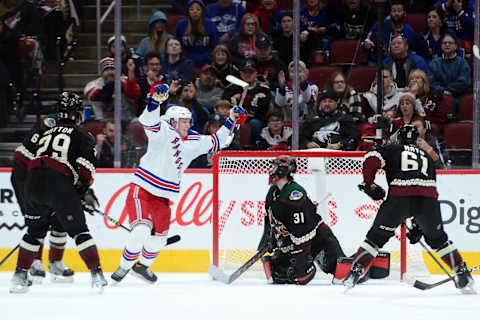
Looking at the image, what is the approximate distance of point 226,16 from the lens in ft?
24.3

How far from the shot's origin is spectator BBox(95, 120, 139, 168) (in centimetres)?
656

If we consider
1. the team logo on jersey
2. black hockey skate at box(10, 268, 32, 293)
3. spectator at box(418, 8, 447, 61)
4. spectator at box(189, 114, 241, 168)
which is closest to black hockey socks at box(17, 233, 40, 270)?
black hockey skate at box(10, 268, 32, 293)

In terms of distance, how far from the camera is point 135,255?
215 inches

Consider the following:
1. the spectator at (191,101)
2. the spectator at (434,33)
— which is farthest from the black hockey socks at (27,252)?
the spectator at (434,33)

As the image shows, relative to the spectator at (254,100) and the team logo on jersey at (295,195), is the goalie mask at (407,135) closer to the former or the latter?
the team logo on jersey at (295,195)

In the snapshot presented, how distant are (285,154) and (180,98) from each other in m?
1.16

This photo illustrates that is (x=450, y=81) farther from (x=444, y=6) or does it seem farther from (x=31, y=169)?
(x=31, y=169)

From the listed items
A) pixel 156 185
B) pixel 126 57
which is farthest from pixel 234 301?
pixel 126 57

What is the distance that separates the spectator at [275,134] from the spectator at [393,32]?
90 cm

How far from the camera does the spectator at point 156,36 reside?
7078 mm

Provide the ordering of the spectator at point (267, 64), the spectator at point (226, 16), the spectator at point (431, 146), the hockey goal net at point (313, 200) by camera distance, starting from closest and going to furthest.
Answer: the hockey goal net at point (313, 200)
the spectator at point (431, 146)
the spectator at point (267, 64)
the spectator at point (226, 16)

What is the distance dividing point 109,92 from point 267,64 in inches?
49.6

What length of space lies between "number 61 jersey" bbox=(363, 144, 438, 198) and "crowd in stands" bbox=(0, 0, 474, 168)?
111 centimetres

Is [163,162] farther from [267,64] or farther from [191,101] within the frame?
[267,64]
